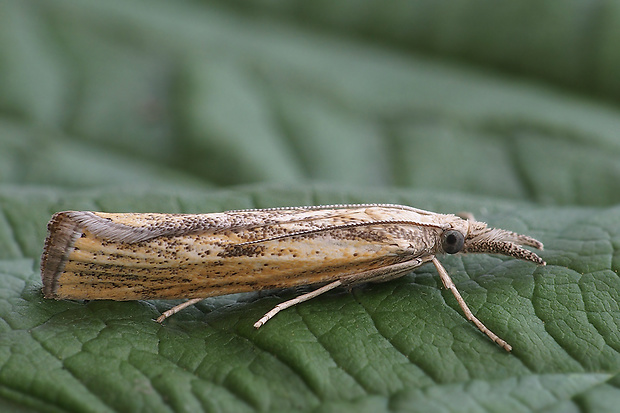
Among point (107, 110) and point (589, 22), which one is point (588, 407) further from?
point (107, 110)

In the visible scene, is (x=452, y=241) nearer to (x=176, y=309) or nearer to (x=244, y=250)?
(x=244, y=250)

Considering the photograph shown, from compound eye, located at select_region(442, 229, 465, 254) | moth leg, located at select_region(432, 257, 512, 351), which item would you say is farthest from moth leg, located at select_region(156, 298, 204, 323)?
Result: compound eye, located at select_region(442, 229, 465, 254)

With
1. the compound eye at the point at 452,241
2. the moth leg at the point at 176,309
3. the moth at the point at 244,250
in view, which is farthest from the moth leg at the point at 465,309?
the moth leg at the point at 176,309

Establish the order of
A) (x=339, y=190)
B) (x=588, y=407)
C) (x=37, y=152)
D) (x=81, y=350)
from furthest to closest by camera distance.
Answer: (x=37, y=152) → (x=339, y=190) → (x=81, y=350) → (x=588, y=407)

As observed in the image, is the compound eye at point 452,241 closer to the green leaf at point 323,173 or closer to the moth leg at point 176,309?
the green leaf at point 323,173

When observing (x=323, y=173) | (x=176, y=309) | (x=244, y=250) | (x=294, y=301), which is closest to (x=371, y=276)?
(x=294, y=301)

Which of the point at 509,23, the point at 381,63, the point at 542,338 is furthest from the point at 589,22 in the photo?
the point at 542,338
